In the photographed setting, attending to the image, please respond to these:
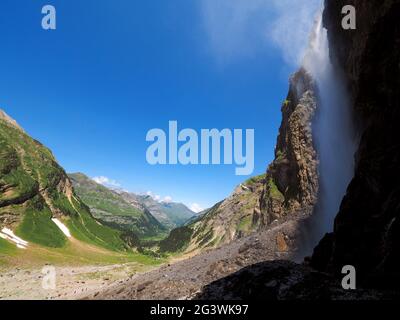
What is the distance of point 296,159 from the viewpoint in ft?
257

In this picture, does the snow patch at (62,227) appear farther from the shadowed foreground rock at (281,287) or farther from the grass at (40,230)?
the shadowed foreground rock at (281,287)

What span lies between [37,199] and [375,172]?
14137 cm

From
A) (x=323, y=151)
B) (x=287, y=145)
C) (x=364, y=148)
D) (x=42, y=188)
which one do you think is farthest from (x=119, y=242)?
(x=364, y=148)

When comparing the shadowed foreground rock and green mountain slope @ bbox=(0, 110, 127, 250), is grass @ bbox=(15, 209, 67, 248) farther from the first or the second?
the shadowed foreground rock

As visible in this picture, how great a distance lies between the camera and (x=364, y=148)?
3103 cm

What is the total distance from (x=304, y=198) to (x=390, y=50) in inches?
1890

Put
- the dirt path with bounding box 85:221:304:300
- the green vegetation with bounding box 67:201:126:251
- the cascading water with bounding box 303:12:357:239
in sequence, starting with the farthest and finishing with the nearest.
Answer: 1. the green vegetation with bounding box 67:201:126:251
2. the cascading water with bounding box 303:12:357:239
3. the dirt path with bounding box 85:221:304:300

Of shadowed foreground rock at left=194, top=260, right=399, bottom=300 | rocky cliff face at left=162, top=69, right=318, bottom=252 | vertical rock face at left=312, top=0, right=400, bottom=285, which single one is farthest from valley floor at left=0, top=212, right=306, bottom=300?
vertical rock face at left=312, top=0, right=400, bottom=285

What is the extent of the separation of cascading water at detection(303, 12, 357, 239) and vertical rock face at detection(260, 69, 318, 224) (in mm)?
3710

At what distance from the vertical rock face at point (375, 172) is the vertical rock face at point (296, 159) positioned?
34863 mm

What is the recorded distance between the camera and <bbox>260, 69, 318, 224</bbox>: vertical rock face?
244 feet

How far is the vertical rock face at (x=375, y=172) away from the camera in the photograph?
936 inches

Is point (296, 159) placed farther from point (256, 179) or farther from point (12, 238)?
point (256, 179)
